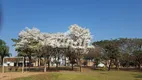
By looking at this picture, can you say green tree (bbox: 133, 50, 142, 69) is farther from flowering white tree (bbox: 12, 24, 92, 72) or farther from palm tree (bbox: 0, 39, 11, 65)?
palm tree (bbox: 0, 39, 11, 65)

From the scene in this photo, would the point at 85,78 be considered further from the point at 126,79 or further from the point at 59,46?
the point at 59,46

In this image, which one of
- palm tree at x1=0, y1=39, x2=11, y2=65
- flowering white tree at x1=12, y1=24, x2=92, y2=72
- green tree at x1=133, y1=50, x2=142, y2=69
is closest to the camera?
flowering white tree at x1=12, y1=24, x2=92, y2=72

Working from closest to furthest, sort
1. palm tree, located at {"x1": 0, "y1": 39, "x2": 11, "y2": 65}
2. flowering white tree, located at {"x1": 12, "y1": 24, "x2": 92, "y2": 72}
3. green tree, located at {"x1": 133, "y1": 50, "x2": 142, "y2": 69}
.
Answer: flowering white tree, located at {"x1": 12, "y1": 24, "x2": 92, "y2": 72}
green tree, located at {"x1": 133, "y1": 50, "x2": 142, "y2": 69}
palm tree, located at {"x1": 0, "y1": 39, "x2": 11, "y2": 65}

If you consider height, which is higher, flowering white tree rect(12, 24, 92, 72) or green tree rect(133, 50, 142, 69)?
flowering white tree rect(12, 24, 92, 72)

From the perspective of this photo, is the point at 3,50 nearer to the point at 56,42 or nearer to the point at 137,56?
the point at 56,42

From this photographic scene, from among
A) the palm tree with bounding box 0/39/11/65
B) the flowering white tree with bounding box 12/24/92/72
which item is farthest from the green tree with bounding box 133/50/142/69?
the palm tree with bounding box 0/39/11/65

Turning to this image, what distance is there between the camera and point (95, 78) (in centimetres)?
3347

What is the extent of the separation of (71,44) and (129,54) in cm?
2411

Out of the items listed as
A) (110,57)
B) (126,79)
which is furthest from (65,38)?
(126,79)

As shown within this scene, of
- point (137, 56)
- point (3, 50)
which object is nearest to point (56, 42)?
point (137, 56)

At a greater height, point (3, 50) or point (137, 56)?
point (3, 50)

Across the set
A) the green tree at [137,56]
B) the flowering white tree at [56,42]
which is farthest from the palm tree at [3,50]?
the green tree at [137,56]

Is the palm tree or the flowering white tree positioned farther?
the palm tree

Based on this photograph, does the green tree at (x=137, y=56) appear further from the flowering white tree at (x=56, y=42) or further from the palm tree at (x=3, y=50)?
the palm tree at (x=3, y=50)
